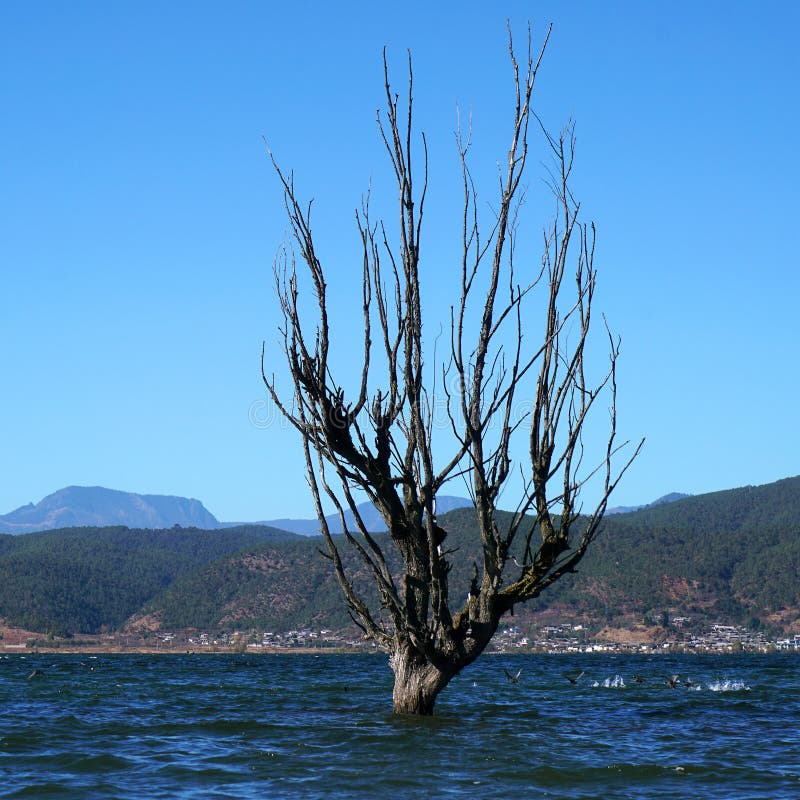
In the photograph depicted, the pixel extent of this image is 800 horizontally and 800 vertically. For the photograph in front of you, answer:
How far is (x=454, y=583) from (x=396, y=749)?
104m

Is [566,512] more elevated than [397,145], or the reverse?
[397,145]

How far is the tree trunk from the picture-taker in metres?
16.2

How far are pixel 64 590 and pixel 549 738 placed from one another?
497 ft

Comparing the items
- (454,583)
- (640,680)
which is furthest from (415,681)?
(454,583)

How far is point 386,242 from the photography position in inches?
593

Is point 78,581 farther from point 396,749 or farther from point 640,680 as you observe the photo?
point 396,749

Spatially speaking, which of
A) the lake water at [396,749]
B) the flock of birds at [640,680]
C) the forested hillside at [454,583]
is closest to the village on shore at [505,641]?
the forested hillside at [454,583]

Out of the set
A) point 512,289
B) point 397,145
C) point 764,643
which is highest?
point 397,145

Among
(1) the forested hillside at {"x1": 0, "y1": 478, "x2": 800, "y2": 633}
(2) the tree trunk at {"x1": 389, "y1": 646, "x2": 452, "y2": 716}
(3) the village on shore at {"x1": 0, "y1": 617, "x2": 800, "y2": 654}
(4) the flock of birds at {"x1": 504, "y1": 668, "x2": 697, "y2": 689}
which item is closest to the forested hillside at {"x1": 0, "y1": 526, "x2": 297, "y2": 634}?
(1) the forested hillside at {"x1": 0, "y1": 478, "x2": 800, "y2": 633}

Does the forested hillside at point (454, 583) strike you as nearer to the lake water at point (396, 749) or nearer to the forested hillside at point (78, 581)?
the forested hillside at point (78, 581)

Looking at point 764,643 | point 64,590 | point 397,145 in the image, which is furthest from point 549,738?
point 64,590

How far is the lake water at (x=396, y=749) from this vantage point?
39.8 feet

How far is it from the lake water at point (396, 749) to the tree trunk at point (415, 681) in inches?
9.3

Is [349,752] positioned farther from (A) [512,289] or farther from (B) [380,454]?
(A) [512,289]
